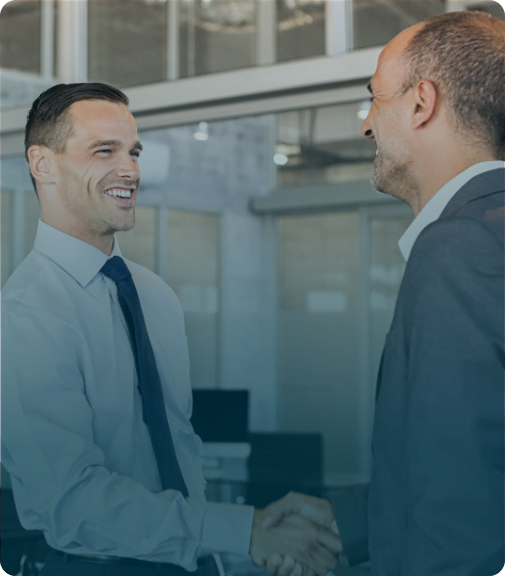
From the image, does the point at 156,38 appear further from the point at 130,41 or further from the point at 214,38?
the point at 214,38

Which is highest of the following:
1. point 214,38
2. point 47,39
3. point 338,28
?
point 214,38

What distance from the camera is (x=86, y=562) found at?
55.4 inches

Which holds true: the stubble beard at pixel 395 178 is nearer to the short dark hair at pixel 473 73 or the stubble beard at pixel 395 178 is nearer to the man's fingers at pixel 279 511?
the short dark hair at pixel 473 73

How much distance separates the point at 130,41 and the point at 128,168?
1.95 metres

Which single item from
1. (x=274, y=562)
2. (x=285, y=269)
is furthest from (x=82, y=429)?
(x=285, y=269)

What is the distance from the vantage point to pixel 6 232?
319 cm

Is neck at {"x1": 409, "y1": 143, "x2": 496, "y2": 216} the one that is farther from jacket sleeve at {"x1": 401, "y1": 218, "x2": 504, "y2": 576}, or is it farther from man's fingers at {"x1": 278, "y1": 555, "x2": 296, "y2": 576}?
man's fingers at {"x1": 278, "y1": 555, "x2": 296, "y2": 576}

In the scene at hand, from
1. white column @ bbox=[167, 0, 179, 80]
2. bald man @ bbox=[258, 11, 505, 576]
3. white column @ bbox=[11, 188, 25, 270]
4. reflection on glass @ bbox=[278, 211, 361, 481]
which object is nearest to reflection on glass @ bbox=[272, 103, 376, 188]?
reflection on glass @ bbox=[278, 211, 361, 481]

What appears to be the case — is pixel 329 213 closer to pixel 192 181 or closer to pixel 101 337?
pixel 192 181

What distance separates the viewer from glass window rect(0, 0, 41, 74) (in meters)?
2.96

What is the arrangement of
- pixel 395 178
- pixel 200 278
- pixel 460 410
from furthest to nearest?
pixel 200 278 → pixel 395 178 → pixel 460 410

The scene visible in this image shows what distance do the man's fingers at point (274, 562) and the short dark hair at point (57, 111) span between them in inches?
39.1

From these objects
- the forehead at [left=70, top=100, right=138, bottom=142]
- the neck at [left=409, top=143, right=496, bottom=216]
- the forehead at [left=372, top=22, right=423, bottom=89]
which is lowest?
the neck at [left=409, top=143, right=496, bottom=216]

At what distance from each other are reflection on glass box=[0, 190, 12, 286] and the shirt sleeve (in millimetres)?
1792
